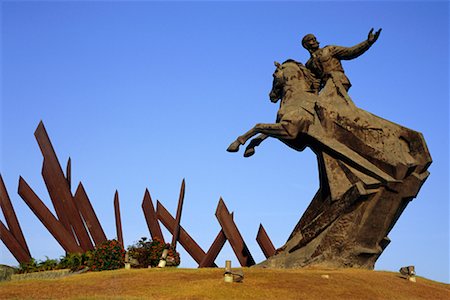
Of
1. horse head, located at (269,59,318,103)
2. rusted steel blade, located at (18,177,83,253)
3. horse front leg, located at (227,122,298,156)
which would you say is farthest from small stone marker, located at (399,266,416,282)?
rusted steel blade, located at (18,177,83,253)

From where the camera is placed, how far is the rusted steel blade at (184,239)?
→ 21.8 metres

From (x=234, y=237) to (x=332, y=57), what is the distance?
7541mm

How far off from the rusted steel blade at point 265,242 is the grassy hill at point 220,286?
6043 mm

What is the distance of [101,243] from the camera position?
67.4ft

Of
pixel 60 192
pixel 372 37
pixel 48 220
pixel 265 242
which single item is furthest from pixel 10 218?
pixel 372 37

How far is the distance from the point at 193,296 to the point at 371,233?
7.85m

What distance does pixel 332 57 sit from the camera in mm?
20359

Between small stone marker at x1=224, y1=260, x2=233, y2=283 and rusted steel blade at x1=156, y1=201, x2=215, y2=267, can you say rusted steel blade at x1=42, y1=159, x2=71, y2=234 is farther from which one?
small stone marker at x1=224, y1=260, x2=233, y2=283

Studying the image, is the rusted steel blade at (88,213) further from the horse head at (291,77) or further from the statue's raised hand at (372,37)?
the statue's raised hand at (372,37)

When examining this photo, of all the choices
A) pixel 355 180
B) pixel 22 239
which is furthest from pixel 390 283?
pixel 22 239

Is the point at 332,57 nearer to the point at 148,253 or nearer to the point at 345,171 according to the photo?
the point at 345,171

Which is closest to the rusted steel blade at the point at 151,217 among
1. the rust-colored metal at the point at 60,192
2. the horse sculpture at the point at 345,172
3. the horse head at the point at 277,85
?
the rust-colored metal at the point at 60,192

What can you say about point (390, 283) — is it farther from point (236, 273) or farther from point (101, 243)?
point (101, 243)

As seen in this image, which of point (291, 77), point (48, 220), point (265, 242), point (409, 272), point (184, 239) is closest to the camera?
point (409, 272)
